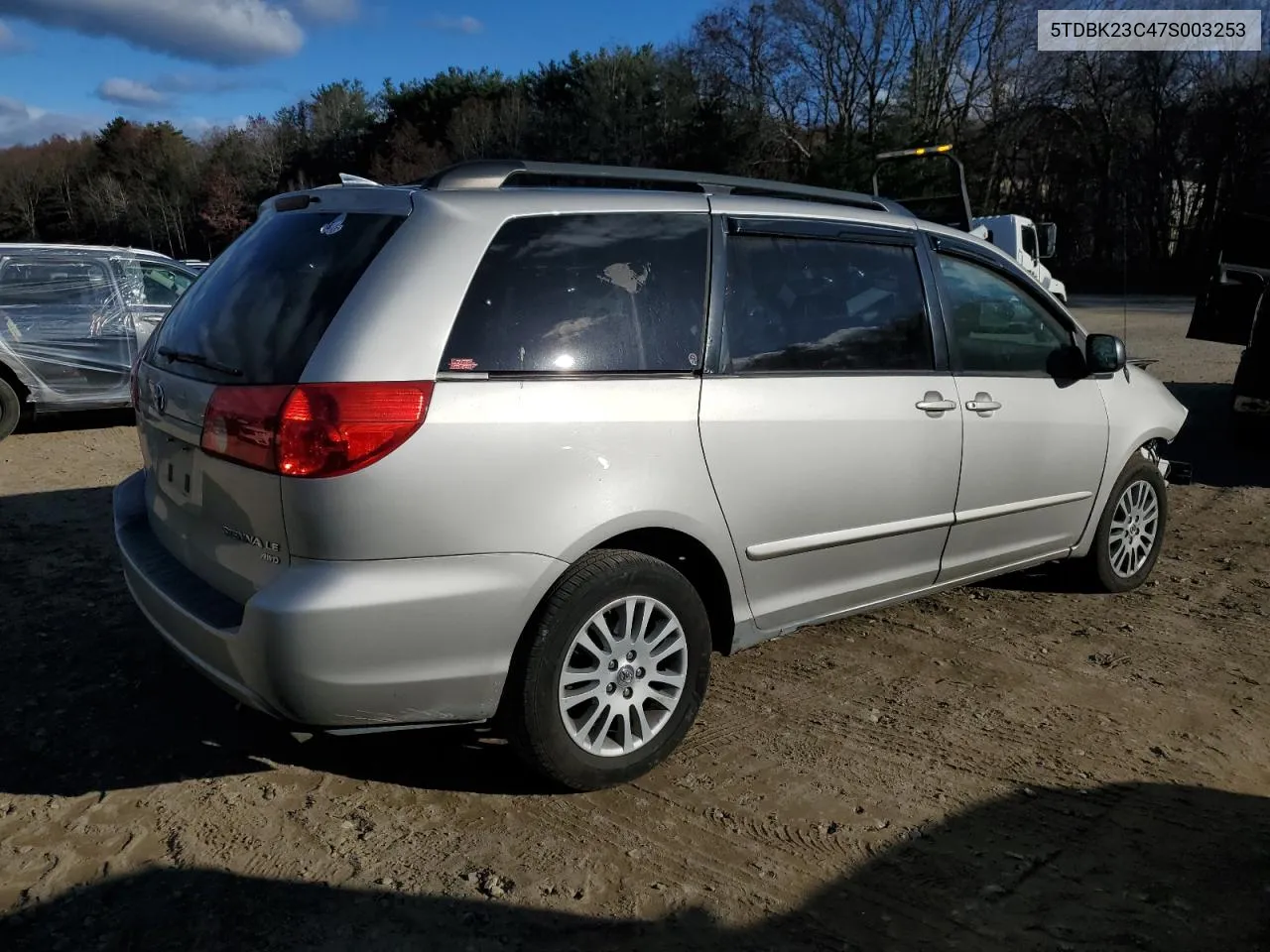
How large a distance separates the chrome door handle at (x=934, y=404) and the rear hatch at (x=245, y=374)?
6.83 ft

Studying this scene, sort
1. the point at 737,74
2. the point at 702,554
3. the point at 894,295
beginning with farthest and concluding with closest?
the point at 737,74
the point at 894,295
the point at 702,554

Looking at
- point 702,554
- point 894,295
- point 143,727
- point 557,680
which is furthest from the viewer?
point 894,295

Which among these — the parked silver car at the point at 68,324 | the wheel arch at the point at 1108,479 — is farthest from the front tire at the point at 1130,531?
the parked silver car at the point at 68,324

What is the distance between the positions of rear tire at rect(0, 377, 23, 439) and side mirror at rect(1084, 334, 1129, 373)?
8815 millimetres

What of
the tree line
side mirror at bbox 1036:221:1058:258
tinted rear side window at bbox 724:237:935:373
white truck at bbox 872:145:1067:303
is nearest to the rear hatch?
→ tinted rear side window at bbox 724:237:935:373

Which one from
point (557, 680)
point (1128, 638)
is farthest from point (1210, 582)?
point (557, 680)

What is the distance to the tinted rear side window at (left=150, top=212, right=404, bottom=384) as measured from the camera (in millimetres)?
2859

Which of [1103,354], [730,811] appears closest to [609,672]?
[730,811]

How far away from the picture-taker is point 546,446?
115 inches

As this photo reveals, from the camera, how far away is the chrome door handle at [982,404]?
4.12 metres

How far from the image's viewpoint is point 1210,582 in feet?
17.6

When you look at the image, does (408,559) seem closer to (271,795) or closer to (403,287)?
(403,287)

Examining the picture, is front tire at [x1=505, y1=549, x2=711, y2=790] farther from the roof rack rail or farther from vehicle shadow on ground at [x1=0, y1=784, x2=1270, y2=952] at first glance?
the roof rack rail

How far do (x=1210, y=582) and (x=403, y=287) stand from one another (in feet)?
15.1
